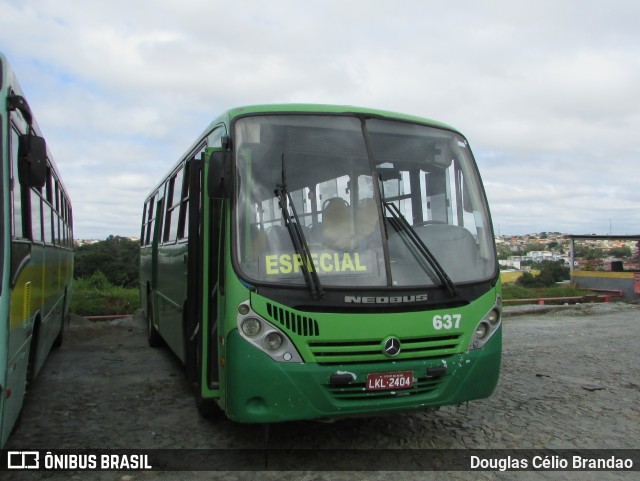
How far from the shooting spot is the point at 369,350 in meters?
4.38

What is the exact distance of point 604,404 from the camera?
6430 mm

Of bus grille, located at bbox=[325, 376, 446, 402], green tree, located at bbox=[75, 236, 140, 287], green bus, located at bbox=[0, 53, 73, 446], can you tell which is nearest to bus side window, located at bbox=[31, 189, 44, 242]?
green bus, located at bbox=[0, 53, 73, 446]

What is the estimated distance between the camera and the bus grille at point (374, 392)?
4.34 m

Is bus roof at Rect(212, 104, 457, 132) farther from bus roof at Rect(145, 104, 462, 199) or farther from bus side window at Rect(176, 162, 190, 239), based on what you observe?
bus side window at Rect(176, 162, 190, 239)

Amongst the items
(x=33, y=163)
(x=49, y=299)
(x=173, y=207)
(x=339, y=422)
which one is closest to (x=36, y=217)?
(x=49, y=299)

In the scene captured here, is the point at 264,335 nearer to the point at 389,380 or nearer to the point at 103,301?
the point at 389,380

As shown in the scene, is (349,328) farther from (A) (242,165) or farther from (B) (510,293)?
(B) (510,293)

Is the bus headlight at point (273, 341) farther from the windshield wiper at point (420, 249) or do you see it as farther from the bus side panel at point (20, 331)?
the bus side panel at point (20, 331)

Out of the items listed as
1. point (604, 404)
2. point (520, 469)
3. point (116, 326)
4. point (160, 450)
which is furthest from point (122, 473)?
point (116, 326)

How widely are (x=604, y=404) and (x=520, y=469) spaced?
2447mm

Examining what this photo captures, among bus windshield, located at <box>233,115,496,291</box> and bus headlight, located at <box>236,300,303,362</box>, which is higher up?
bus windshield, located at <box>233,115,496,291</box>

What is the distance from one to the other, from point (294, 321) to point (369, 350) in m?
0.60

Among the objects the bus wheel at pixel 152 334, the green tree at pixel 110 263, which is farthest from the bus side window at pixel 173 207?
the green tree at pixel 110 263

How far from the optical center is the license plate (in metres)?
4.39
